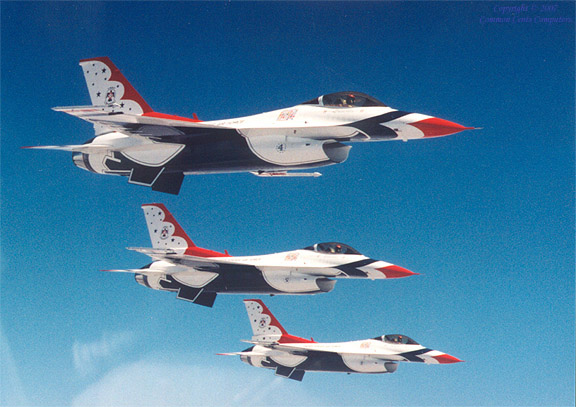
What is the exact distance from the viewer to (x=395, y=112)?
18.5 metres

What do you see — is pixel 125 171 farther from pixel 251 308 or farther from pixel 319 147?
pixel 251 308

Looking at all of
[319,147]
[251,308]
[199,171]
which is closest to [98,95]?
[199,171]

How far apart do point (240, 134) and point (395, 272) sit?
338 inches

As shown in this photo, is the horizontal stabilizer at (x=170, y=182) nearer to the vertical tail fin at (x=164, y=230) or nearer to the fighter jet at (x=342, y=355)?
the vertical tail fin at (x=164, y=230)

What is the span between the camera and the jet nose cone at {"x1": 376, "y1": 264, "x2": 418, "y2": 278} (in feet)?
80.3

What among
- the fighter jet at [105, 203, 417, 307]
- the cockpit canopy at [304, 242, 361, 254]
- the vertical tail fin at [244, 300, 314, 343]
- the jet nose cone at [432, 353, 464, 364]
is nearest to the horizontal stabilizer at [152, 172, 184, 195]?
the fighter jet at [105, 203, 417, 307]

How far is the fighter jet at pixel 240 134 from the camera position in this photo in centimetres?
1841

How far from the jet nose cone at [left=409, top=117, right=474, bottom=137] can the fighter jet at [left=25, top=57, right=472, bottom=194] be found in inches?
1.0

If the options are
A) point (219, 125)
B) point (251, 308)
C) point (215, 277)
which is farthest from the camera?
point (251, 308)

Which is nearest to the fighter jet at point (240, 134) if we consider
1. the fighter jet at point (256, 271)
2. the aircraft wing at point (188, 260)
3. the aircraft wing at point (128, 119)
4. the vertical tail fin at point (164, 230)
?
the aircraft wing at point (128, 119)

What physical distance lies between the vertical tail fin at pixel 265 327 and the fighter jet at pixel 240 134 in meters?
13.7

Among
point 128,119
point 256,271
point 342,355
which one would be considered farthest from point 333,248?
point 128,119

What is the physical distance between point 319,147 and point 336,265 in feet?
24.2

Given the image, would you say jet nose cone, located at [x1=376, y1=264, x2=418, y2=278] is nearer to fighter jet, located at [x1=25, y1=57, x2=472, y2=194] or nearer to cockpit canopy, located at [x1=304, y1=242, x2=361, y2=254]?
cockpit canopy, located at [x1=304, y1=242, x2=361, y2=254]
